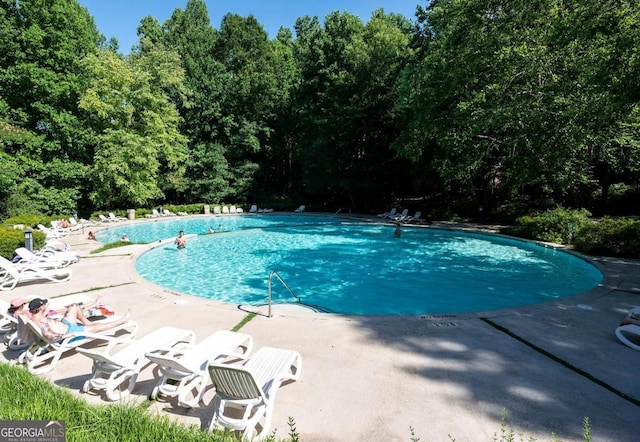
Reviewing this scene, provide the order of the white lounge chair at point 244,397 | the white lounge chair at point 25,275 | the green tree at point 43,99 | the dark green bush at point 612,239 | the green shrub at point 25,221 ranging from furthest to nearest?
the green tree at point 43,99 < the green shrub at point 25,221 < the dark green bush at point 612,239 < the white lounge chair at point 25,275 < the white lounge chair at point 244,397

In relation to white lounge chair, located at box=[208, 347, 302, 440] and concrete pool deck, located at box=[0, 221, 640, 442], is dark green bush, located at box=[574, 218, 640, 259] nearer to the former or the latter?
concrete pool deck, located at box=[0, 221, 640, 442]

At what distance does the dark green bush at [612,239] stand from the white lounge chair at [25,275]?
1666 centimetres

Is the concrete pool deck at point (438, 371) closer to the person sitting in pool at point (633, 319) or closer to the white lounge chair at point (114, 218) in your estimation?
the person sitting in pool at point (633, 319)

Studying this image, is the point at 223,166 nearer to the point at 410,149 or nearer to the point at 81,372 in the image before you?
the point at 410,149

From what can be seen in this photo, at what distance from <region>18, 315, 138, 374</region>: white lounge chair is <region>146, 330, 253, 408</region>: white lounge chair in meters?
1.56

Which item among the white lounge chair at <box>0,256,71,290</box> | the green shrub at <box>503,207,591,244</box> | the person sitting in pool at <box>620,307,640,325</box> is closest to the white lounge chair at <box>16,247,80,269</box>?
the white lounge chair at <box>0,256,71,290</box>

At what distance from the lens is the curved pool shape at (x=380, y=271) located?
32.9 ft

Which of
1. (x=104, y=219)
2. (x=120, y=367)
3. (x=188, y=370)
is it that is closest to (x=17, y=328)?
(x=120, y=367)

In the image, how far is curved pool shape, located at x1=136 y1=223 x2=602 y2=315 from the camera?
10.0m

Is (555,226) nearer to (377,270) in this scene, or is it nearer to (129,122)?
(377,270)

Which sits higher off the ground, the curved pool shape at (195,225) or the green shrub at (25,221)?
the green shrub at (25,221)

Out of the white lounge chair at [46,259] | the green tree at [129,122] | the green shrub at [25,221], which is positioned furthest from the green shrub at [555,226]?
the green tree at [129,122]

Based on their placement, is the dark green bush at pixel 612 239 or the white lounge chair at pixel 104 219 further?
the white lounge chair at pixel 104 219

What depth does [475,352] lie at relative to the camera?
16.6ft
